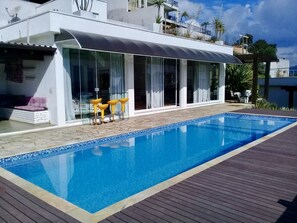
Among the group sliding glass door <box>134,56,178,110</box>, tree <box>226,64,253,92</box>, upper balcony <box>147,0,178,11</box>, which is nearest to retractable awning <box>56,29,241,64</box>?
sliding glass door <box>134,56,178,110</box>

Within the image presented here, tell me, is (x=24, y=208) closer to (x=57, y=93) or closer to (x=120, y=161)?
(x=120, y=161)

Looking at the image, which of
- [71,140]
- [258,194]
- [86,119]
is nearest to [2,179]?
[71,140]

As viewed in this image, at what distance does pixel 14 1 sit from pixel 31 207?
24.6m

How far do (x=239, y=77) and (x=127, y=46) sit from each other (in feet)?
56.1

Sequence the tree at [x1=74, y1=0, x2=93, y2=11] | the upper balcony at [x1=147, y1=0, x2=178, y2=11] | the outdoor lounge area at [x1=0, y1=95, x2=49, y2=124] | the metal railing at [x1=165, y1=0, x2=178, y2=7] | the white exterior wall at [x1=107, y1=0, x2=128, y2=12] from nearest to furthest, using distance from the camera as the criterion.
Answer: the outdoor lounge area at [x1=0, y1=95, x2=49, y2=124], the tree at [x1=74, y1=0, x2=93, y2=11], the white exterior wall at [x1=107, y1=0, x2=128, y2=12], the upper balcony at [x1=147, y1=0, x2=178, y2=11], the metal railing at [x1=165, y1=0, x2=178, y2=7]

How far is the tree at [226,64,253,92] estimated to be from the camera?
2840 cm

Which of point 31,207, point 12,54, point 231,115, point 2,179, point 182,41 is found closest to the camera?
point 31,207

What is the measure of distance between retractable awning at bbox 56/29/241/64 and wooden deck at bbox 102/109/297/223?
8.98m

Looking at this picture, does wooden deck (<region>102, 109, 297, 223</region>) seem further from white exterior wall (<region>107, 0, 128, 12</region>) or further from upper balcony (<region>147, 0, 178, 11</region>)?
upper balcony (<region>147, 0, 178, 11</region>)

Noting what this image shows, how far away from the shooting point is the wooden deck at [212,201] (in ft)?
15.9

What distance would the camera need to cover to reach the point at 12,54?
12.8 metres

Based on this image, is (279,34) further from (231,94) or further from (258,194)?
(258,194)

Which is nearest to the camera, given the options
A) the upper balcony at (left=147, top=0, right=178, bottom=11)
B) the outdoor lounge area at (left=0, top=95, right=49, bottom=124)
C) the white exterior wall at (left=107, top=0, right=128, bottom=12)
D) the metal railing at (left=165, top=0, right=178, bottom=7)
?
the outdoor lounge area at (left=0, top=95, right=49, bottom=124)

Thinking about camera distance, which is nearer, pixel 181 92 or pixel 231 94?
pixel 181 92
